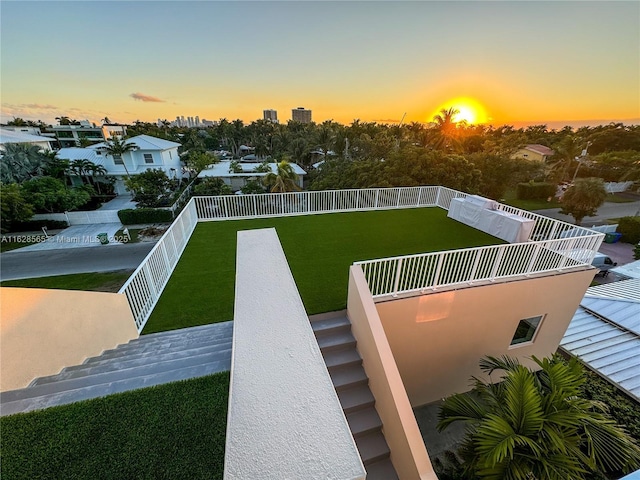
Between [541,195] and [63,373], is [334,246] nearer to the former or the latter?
[63,373]

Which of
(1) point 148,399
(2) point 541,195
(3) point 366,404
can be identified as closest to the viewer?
(1) point 148,399

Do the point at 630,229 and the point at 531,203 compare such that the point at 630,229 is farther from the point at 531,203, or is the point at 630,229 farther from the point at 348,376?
the point at 348,376

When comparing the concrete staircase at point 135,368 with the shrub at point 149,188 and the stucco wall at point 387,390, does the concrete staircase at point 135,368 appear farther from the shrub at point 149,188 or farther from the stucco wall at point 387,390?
the shrub at point 149,188

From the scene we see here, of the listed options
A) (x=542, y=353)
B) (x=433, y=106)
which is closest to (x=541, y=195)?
(x=433, y=106)

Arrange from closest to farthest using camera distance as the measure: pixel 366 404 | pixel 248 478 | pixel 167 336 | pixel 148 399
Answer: pixel 248 478 < pixel 148 399 < pixel 366 404 < pixel 167 336

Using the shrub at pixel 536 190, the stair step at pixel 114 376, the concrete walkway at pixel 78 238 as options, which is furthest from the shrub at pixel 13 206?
the shrub at pixel 536 190

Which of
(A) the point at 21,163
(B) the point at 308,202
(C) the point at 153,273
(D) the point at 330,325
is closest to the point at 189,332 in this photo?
(C) the point at 153,273

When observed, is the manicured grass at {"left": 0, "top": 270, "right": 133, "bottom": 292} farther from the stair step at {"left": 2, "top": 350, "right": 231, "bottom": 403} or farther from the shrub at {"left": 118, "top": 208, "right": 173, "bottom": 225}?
the stair step at {"left": 2, "top": 350, "right": 231, "bottom": 403}

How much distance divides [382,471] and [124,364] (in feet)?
13.7

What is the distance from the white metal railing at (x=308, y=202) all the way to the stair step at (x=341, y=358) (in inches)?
240

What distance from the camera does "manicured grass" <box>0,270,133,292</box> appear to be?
9773 millimetres

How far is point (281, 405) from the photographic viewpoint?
176 cm

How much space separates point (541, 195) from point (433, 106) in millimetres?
13976

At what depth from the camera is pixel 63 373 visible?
353 centimetres
